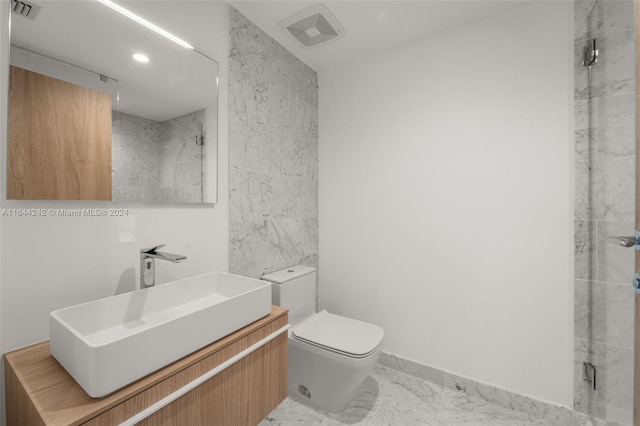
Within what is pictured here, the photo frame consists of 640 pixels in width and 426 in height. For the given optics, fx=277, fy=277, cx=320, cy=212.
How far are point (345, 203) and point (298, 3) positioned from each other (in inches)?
54.4

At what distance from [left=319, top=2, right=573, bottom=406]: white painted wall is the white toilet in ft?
1.57

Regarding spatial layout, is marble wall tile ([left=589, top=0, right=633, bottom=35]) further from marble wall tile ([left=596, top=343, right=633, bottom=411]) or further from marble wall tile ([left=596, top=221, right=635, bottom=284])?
marble wall tile ([left=596, top=343, right=633, bottom=411])

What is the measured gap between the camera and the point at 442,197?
1.90 meters

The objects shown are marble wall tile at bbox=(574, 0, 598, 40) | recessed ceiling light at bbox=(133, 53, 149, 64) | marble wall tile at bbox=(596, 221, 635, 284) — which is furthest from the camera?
marble wall tile at bbox=(574, 0, 598, 40)

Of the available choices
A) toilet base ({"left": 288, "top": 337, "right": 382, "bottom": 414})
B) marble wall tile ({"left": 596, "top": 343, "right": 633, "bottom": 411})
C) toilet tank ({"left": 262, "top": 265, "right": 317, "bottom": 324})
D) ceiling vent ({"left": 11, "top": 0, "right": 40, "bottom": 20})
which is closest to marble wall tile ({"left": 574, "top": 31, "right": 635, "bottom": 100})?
marble wall tile ({"left": 596, "top": 343, "right": 633, "bottom": 411})

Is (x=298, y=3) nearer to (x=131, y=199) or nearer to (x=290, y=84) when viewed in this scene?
(x=290, y=84)

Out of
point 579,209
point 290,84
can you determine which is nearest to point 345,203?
point 290,84

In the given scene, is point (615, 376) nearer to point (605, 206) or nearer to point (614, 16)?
point (605, 206)

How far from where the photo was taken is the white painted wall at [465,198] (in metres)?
1.58

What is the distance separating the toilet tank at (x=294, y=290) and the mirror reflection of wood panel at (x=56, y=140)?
1042 millimetres

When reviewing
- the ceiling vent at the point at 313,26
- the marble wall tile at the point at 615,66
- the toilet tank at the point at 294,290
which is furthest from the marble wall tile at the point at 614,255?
the ceiling vent at the point at 313,26

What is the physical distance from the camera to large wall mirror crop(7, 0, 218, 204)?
95 cm

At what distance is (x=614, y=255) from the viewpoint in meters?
1.40

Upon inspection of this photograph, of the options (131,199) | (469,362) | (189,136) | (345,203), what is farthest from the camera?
(345,203)
